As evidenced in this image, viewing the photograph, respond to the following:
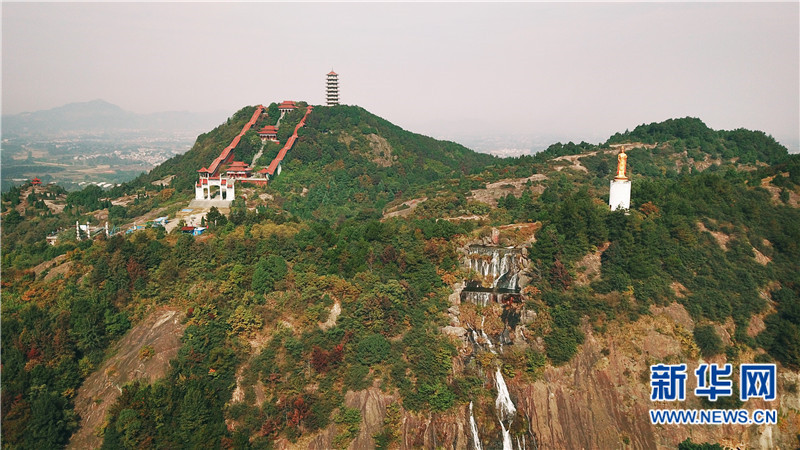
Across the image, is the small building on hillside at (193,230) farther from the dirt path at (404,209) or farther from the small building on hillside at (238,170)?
the dirt path at (404,209)

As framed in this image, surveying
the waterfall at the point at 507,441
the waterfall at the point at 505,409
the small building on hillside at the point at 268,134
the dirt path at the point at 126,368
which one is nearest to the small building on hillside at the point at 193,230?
the dirt path at the point at 126,368

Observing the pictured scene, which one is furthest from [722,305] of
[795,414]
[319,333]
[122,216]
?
[122,216]

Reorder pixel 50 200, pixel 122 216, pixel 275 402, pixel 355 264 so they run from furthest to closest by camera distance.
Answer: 1. pixel 50 200
2. pixel 122 216
3. pixel 355 264
4. pixel 275 402

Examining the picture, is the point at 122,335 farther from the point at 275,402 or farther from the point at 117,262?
the point at 275,402

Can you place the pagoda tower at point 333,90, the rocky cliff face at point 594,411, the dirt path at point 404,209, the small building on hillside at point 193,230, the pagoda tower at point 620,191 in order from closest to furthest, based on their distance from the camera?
the rocky cliff face at point 594,411, the pagoda tower at point 620,191, the small building on hillside at point 193,230, the dirt path at point 404,209, the pagoda tower at point 333,90

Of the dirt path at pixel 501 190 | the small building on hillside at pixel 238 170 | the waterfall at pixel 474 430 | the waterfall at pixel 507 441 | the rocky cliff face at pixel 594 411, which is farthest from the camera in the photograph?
the small building on hillside at pixel 238 170

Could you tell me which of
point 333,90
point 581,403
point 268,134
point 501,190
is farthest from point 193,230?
point 333,90
